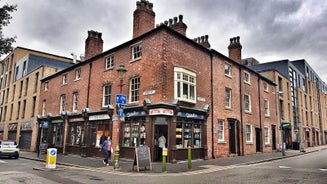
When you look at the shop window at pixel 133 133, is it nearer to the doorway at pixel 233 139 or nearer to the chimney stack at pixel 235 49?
the doorway at pixel 233 139

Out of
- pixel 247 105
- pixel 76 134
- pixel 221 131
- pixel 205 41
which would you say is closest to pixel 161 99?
pixel 221 131

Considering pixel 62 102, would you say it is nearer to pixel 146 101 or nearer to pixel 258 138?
pixel 146 101

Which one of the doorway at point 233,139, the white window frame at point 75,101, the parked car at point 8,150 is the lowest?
the parked car at point 8,150

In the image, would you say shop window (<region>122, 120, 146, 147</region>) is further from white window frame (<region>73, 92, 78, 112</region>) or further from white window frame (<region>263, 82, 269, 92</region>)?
white window frame (<region>263, 82, 269, 92</region>)

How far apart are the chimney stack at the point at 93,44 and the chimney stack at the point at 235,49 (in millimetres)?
13080

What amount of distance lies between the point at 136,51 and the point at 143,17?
255cm

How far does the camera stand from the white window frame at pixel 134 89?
691 inches

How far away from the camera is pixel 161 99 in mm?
15617

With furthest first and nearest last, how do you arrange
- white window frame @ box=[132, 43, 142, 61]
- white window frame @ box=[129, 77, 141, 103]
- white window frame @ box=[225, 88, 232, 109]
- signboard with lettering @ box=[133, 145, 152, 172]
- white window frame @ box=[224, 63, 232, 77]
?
1. white window frame @ box=[224, 63, 232, 77]
2. white window frame @ box=[225, 88, 232, 109]
3. white window frame @ box=[132, 43, 142, 61]
4. white window frame @ box=[129, 77, 141, 103]
5. signboard with lettering @ box=[133, 145, 152, 172]

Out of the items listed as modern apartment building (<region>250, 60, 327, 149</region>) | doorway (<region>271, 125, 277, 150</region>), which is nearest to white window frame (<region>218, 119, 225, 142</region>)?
doorway (<region>271, 125, 277, 150</region>)

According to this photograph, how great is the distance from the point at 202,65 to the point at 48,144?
17.6 m

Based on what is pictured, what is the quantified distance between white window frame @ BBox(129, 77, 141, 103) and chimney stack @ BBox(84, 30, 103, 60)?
7.96m

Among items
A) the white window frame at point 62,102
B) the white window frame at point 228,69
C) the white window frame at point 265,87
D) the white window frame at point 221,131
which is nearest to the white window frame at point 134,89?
the white window frame at point 221,131

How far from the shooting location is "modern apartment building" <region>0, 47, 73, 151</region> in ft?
103
